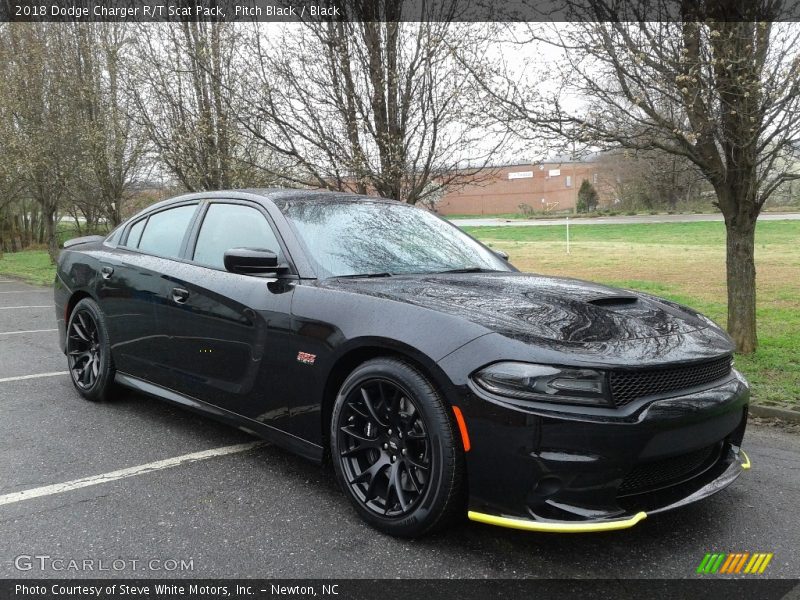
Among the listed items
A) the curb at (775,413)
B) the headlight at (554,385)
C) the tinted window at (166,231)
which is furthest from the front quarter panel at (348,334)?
the curb at (775,413)

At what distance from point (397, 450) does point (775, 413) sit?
10.5 feet

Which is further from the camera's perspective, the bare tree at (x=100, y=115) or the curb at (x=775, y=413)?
the bare tree at (x=100, y=115)

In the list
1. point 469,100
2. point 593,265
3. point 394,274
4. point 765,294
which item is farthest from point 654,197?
point 394,274

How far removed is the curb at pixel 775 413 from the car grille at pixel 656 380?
2.18 metres

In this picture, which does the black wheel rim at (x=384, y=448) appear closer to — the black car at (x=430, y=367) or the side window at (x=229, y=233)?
A: the black car at (x=430, y=367)

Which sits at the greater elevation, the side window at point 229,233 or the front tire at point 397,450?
the side window at point 229,233

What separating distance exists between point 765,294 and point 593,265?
225 inches

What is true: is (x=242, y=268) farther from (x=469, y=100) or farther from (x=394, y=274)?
(x=469, y=100)

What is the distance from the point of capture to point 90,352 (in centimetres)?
488

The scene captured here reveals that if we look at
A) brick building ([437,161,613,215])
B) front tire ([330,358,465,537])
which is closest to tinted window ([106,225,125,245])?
front tire ([330,358,465,537])

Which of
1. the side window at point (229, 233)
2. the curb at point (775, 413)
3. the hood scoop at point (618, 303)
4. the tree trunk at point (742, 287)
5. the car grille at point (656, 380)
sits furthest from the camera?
the tree trunk at point (742, 287)

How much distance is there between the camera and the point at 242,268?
325 cm

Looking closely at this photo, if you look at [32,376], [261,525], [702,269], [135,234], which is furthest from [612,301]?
[702,269]

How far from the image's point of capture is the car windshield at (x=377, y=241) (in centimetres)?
345
